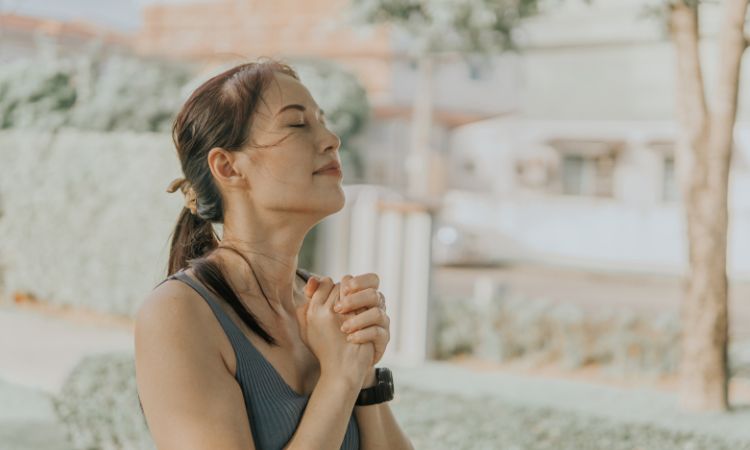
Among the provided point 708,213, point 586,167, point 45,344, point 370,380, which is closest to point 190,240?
point 370,380

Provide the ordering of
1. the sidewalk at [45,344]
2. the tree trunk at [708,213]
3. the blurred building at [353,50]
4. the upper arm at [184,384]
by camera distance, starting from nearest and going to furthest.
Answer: the upper arm at [184,384] → the tree trunk at [708,213] → the sidewalk at [45,344] → the blurred building at [353,50]

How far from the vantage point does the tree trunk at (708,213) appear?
220 inches

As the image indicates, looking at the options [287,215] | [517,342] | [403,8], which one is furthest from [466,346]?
[287,215]

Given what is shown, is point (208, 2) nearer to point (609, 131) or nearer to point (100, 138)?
point (609, 131)

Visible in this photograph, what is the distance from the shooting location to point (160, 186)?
30.7 ft

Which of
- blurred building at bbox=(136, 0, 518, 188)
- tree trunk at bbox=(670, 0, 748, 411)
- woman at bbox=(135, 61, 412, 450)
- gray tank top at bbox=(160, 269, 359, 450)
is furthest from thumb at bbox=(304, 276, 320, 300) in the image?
blurred building at bbox=(136, 0, 518, 188)

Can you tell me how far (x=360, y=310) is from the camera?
1.52 meters

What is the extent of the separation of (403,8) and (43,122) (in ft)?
16.3

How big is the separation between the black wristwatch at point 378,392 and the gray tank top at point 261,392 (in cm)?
19

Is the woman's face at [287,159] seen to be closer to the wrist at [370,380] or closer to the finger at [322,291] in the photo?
the finger at [322,291]

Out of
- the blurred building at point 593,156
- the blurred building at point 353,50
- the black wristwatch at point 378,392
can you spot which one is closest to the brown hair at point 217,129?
the black wristwatch at point 378,392

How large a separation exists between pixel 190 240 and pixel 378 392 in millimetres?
458

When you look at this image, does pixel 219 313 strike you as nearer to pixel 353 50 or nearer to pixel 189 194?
pixel 189 194

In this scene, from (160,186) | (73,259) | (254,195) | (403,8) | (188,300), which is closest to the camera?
(188,300)
